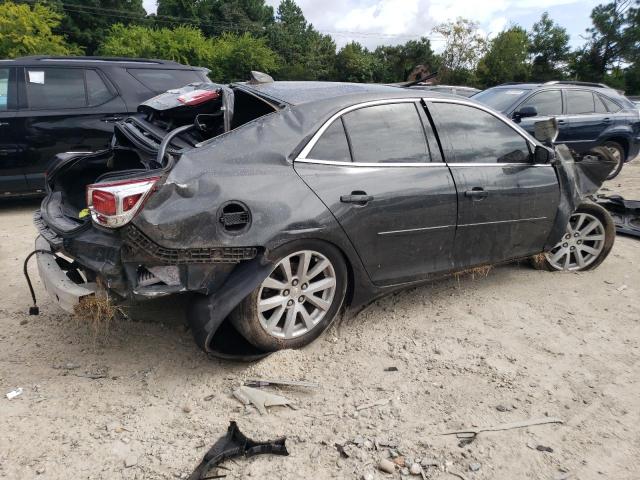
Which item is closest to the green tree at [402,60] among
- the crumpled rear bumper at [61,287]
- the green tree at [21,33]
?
the green tree at [21,33]

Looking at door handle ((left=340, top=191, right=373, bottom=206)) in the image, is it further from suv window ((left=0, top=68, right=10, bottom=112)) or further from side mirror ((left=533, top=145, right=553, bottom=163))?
suv window ((left=0, top=68, right=10, bottom=112))

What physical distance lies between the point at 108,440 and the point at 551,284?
3.65 m

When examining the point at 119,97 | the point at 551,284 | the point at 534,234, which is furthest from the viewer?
the point at 119,97

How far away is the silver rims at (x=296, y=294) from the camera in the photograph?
2973mm

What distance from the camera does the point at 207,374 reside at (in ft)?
9.75

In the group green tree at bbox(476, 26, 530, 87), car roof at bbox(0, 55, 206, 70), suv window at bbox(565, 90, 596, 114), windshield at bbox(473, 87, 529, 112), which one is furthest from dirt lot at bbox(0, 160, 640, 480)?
green tree at bbox(476, 26, 530, 87)

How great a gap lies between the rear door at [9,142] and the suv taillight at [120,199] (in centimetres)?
427

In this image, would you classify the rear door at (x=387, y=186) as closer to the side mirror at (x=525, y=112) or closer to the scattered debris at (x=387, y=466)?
the scattered debris at (x=387, y=466)

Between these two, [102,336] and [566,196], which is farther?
[566,196]

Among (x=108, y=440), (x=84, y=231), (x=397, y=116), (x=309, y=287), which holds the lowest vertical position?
(x=108, y=440)

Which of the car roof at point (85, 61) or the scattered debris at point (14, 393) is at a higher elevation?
the car roof at point (85, 61)

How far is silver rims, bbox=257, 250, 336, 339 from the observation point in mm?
2973

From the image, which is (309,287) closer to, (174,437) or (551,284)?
(174,437)

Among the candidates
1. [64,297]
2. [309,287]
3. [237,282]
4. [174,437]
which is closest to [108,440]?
[174,437]
